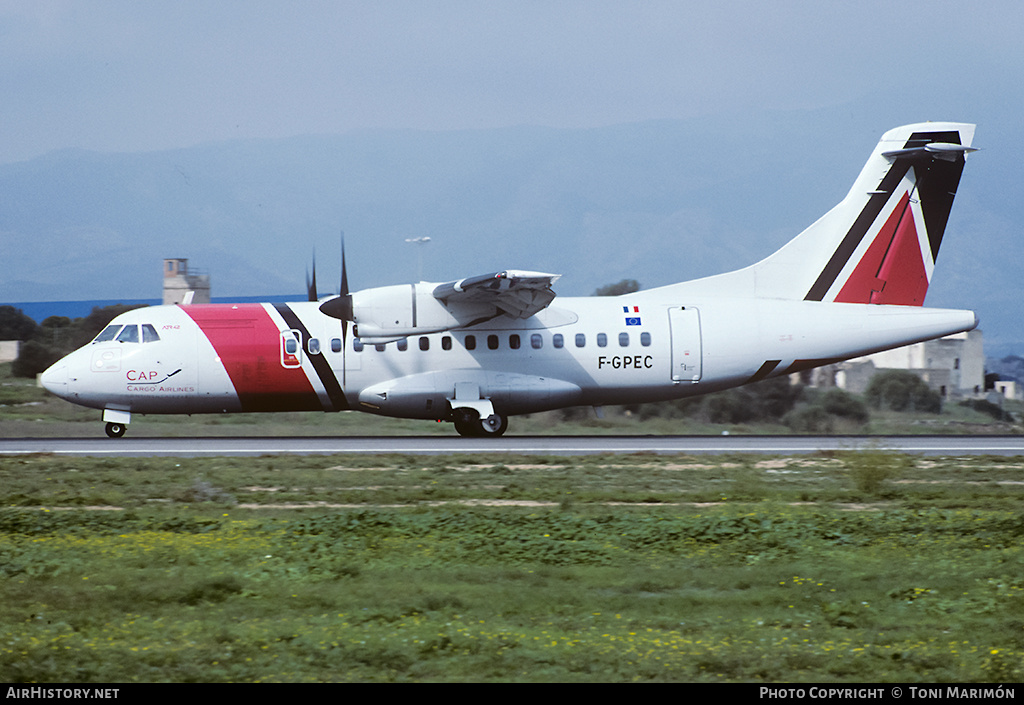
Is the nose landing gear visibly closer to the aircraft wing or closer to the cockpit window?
the cockpit window

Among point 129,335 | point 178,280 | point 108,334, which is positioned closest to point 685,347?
point 129,335

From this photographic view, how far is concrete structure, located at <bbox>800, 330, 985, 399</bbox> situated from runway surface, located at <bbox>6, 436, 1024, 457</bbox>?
198ft

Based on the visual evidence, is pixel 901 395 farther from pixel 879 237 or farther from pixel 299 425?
pixel 299 425

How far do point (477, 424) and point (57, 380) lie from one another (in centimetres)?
965

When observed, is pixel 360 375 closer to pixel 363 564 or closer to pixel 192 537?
pixel 192 537

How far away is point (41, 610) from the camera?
8.86m

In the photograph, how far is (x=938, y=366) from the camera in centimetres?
9725

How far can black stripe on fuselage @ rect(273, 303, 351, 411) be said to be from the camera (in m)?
23.9

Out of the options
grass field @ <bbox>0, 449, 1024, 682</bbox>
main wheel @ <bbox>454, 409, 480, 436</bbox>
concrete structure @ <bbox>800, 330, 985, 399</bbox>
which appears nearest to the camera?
grass field @ <bbox>0, 449, 1024, 682</bbox>

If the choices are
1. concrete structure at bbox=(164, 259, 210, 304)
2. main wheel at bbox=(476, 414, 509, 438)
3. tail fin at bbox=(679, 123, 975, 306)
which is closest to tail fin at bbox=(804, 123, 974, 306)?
tail fin at bbox=(679, 123, 975, 306)

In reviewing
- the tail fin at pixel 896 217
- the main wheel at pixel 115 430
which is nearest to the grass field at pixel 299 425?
the main wheel at pixel 115 430

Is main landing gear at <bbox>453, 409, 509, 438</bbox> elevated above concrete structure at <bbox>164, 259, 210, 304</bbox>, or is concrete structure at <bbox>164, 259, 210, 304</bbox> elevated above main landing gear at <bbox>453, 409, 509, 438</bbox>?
concrete structure at <bbox>164, 259, 210, 304</bbox>

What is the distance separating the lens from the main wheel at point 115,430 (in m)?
24.8
